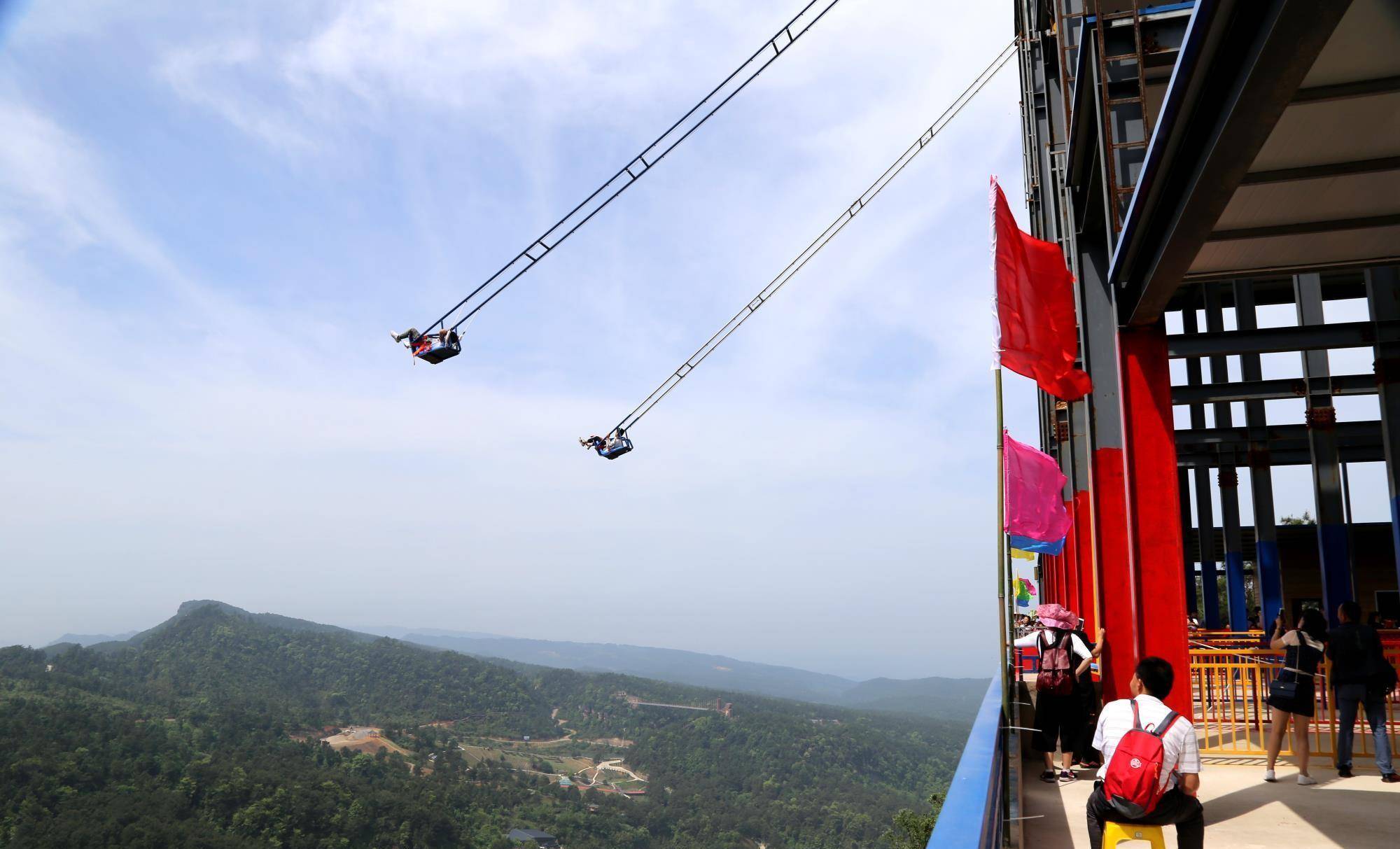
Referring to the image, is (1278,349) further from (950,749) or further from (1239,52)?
(950,749)

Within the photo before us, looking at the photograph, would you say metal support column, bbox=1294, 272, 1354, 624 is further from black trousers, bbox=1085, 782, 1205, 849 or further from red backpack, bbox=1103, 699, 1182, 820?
red backpack, bbox=1103, 699, 1182, 820

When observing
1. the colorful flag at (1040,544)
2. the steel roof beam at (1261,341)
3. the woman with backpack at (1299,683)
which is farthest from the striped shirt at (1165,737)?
the steel roof beam at (1261,341)

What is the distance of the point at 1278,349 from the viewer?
11.3m

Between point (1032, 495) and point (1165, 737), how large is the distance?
4082 millimetres

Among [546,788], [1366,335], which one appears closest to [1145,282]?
[1366,335]

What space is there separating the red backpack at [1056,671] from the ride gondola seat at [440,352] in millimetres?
9801

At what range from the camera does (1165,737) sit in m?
4.49

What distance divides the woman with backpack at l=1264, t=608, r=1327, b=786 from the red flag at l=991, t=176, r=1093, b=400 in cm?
276

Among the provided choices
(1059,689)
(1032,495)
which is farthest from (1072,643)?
(1032,495)

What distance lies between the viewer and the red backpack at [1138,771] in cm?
445

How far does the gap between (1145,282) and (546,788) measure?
136m

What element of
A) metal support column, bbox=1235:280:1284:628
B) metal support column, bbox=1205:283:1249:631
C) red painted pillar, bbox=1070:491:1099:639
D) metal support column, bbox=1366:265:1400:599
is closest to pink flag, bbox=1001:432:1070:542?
red painted pillar, bbox=1070:491:1099:639

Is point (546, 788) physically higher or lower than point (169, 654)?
lower

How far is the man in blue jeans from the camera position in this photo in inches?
316
